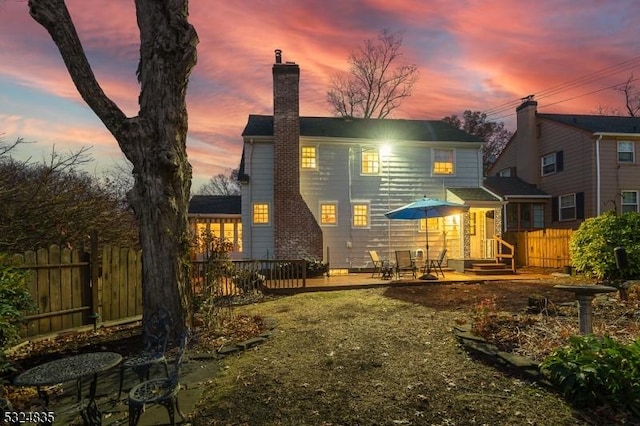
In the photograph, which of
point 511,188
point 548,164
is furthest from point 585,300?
point 548,164

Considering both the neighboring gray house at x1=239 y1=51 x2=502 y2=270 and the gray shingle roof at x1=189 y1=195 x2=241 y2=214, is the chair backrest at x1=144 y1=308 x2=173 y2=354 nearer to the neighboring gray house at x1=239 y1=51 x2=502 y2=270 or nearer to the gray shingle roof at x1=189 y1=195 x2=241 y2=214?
the neighboring gray house at x1=239 y1=51 x2=502 y2=270

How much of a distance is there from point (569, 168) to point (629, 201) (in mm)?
3615

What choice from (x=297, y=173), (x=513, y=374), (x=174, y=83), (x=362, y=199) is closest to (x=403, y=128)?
(x=362, y=199)

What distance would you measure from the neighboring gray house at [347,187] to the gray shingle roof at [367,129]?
57 millimetres

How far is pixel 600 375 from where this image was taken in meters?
3.81

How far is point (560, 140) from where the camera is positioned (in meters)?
23.2

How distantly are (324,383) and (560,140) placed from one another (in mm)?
24755

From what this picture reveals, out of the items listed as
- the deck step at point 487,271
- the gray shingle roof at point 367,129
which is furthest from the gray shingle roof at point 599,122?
the deck step at point 487,271

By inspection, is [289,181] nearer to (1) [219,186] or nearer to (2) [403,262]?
(2) [403,262]

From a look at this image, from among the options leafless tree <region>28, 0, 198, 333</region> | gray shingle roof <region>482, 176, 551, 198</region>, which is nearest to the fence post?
leafless tree <region>28, 0, 198, 333</region>

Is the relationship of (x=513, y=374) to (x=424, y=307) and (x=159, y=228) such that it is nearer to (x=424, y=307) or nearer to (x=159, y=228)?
(x=424, y=307)

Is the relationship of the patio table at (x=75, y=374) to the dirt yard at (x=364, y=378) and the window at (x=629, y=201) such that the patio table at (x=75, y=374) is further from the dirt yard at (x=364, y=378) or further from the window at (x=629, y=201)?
the window at (x=629, y=201)

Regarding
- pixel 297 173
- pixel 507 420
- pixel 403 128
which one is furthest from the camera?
pixel 403 128

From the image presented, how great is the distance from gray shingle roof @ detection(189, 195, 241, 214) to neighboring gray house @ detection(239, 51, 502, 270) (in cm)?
322
